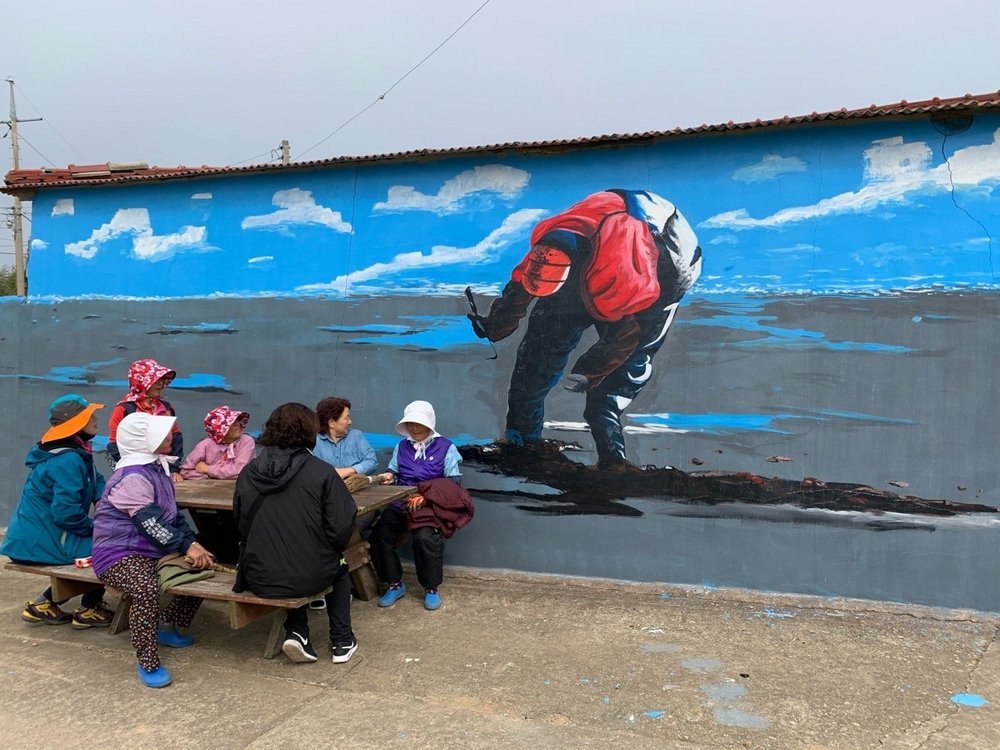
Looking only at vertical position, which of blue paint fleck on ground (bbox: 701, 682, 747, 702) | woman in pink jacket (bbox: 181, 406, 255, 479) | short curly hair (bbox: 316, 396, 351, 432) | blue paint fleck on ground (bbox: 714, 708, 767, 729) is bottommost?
blue paint fleck on ground (bbox: 701, 682, 747, 702)

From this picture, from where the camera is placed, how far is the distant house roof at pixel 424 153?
179 inches

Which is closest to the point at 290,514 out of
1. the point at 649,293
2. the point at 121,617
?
the point at 121,617

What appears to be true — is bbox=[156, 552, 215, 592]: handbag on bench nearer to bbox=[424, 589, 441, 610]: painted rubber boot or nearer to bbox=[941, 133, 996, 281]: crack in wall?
bbox=[424, 589, 441, 610]: painted rubber boot

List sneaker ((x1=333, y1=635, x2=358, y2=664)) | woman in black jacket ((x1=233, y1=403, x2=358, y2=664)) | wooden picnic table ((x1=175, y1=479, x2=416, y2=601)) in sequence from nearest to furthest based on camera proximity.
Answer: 1. woman in black jacket ((x1=233, y1=403, x2=358, y2=664))
2. sneaker ((x1=333, y1=635, x2=358, y2=664))
3. wooden picnic table ((x1=175, y1=479, x2=416, y2=601))

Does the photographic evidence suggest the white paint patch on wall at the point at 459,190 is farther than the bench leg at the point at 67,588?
Yes

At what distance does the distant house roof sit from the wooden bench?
3212 mm

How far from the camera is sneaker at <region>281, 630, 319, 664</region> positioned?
4.08m

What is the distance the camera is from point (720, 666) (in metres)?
4.08

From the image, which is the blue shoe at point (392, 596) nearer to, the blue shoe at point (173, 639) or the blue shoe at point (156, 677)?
the blue shoe at point (173, 639)

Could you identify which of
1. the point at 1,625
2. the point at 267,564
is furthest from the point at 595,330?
the point at 1,625

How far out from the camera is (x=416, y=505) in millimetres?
5066

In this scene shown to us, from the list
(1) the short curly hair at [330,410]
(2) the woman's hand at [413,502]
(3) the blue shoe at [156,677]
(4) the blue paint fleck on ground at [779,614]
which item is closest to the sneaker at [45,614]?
(3) the blue shoe at [156,677]

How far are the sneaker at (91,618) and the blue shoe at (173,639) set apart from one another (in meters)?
0.49

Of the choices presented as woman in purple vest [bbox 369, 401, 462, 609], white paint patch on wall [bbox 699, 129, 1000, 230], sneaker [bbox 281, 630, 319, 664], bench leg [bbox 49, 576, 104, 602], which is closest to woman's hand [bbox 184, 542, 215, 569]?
sneaker [bbox 281, 630, 319, 664]
